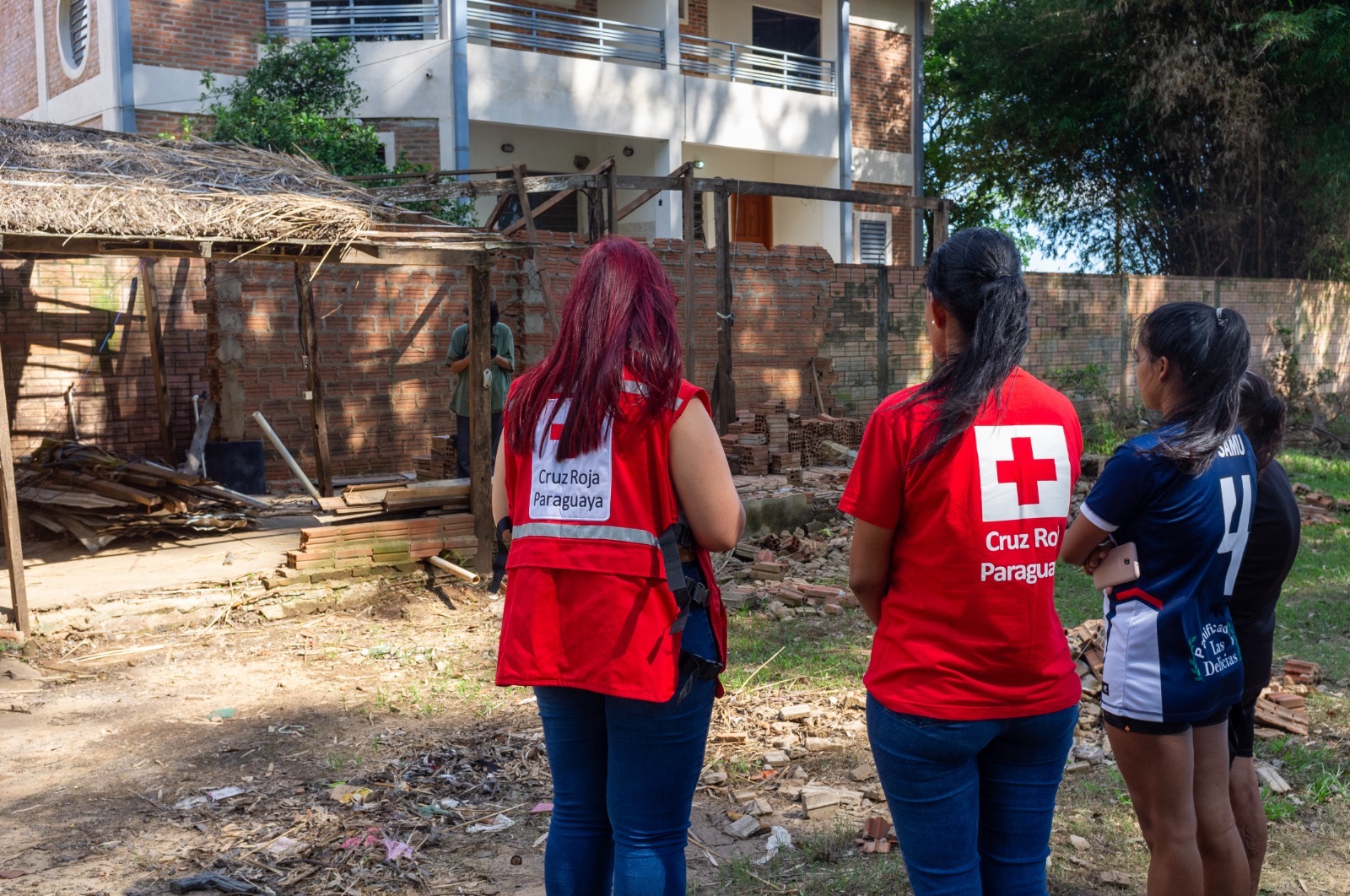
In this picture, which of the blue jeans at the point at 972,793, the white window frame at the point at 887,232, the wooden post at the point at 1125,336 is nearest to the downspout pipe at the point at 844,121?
the white window frame at the point at 887,232

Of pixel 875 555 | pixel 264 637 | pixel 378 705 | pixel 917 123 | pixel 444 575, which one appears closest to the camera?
pixel 875 555

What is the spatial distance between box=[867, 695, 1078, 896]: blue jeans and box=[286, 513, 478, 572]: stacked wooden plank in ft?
20.1

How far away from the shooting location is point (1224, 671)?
265cm

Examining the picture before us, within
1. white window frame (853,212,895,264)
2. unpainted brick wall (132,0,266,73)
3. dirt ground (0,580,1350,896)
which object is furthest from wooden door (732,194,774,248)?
dirt ground (0,580,1350,896)

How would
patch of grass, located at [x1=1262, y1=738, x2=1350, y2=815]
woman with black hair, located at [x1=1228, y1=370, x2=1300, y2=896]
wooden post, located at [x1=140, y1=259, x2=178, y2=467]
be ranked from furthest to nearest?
wooden post, located at [x1=140, y1=259, x2=178, y2=467] → patch of grass, located at [x1=1262, y1=738, x2=1350, y2=815] → woman with black hair, located at [x1=1228, y1=370, x2=1300, y2=896]

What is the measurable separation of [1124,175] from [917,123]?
3.99m

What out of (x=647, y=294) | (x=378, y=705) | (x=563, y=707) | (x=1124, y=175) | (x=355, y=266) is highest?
(x=1124, y=175)

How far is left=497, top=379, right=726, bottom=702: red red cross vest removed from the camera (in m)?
2.39

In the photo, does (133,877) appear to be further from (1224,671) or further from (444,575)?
(444,575)

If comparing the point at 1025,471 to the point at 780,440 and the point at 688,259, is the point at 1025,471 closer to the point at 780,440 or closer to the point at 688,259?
the point at 688,259

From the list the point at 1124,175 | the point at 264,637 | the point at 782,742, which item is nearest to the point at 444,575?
the point at 264,637

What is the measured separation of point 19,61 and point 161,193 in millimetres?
13971

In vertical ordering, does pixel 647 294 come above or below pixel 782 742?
above

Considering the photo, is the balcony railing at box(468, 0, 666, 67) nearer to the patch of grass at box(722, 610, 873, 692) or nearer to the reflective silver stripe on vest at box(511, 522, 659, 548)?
the patch of grass at box(722, 610, 873, 692)
